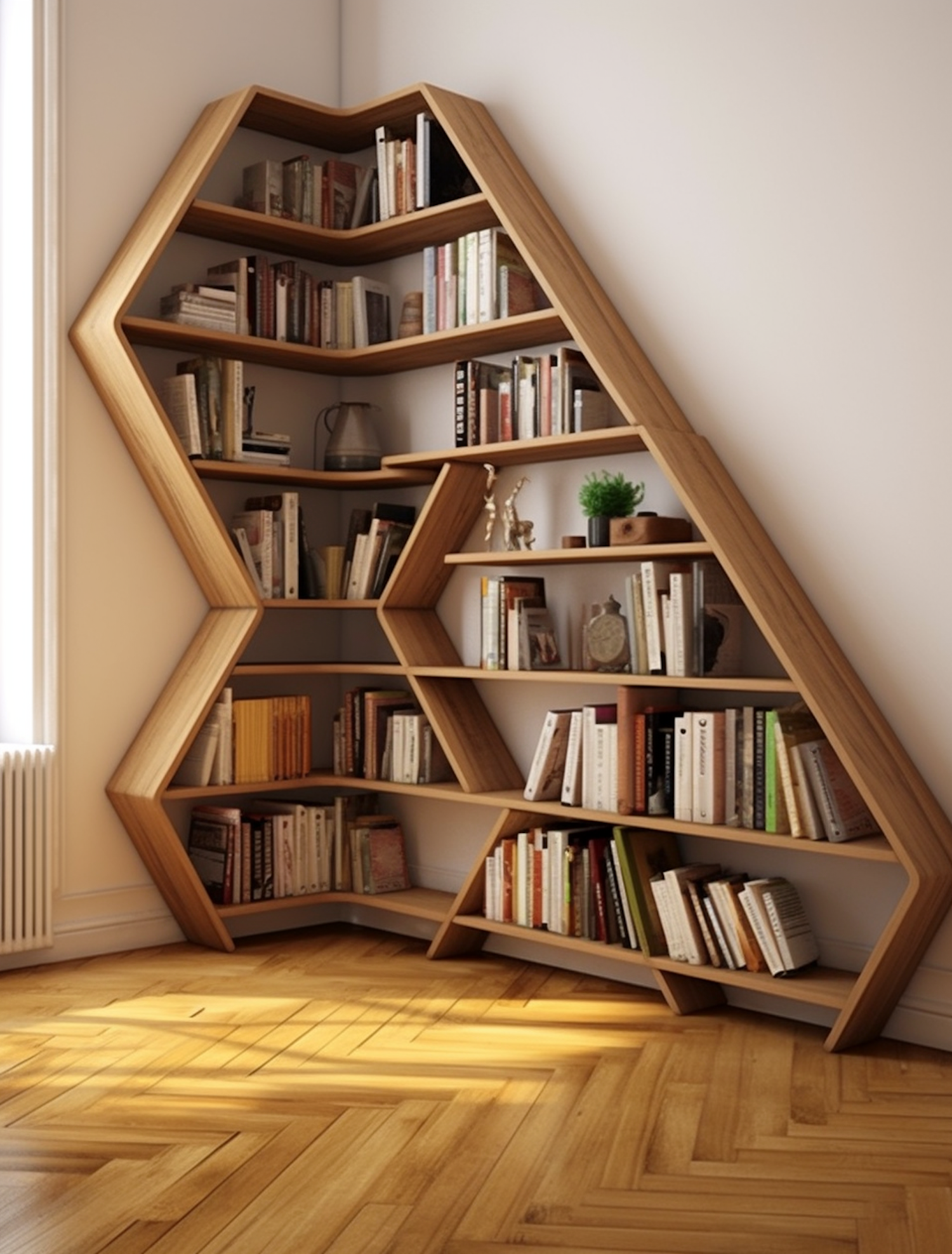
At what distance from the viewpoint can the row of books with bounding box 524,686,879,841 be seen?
3.45 metres

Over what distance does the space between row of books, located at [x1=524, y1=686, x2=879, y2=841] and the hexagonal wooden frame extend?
0.16 meters

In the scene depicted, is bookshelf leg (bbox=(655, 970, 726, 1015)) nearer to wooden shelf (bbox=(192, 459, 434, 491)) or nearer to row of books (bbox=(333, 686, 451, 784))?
row of books (bbox=(333, 686, 451, 784))

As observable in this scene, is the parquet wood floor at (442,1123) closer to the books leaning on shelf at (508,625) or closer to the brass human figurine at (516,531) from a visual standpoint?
the books leaning on shelf at (508,625)

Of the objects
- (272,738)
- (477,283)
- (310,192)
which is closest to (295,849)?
(272,738)

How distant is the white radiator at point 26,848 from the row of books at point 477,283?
5.62 ft

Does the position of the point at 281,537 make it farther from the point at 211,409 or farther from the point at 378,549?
the point at 211,409

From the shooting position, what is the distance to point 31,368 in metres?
4.21

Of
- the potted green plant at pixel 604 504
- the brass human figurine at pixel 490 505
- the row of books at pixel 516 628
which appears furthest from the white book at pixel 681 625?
the brass human figurine at pixel 490 505

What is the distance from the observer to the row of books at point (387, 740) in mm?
4449

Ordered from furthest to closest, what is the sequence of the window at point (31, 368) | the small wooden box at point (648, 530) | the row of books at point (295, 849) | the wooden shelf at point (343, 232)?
the row of books at point (295, 849) < the wooden shelf at point (343, 232) < the window at point (31, 368) < the small wooden box at point (648, 530)

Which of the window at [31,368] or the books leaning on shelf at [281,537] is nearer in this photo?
the window at [31,368]

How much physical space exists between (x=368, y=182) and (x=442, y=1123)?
3036mm

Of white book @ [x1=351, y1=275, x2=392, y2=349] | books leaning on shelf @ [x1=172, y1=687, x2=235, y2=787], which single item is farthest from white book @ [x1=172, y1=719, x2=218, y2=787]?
white book @ [x1=351, y1=275, x2=392, y2=349]

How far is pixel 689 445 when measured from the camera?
382 centimetres
